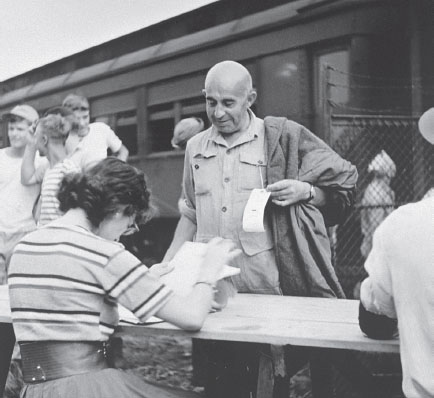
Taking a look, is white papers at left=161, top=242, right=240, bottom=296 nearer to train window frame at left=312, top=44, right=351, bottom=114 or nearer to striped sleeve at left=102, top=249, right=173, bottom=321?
striped sleeve at left=102, top=249, right=173, bottom=321

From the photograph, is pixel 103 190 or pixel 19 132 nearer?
pixel 103 190

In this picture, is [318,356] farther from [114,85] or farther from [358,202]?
[114,85]

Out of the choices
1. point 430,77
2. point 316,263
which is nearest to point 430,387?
point 316,263

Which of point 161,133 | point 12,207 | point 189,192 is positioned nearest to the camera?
point 189,192

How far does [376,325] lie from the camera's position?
2.00 meters

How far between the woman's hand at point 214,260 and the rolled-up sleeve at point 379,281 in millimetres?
552

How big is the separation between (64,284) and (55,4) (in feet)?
15.8

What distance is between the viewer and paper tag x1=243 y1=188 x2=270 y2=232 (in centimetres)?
267

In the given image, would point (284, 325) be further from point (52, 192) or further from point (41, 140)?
point (41, 140)

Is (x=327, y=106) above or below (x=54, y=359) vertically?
above

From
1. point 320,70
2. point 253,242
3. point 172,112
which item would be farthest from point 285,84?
point 253,242

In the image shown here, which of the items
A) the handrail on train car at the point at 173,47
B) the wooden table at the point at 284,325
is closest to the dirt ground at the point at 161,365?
the wooden table at the point at 284,325

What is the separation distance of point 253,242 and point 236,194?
227 millimetres

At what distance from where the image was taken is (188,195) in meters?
3.24
